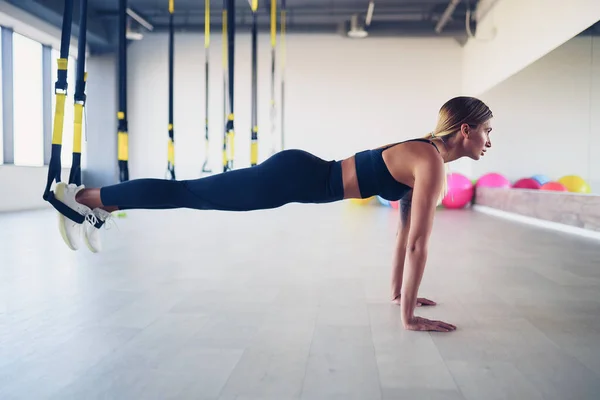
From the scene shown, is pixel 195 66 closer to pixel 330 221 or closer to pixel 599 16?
pixel 330 221

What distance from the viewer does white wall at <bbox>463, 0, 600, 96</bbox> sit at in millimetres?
4746

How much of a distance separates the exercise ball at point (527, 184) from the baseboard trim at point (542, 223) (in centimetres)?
87

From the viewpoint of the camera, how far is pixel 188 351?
1481 mm

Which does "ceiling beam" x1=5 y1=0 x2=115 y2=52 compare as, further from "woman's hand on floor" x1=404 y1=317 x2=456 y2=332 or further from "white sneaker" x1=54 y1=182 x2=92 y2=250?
"woman's hand on floor" x1=404 y1=317 x2=456 y2=332

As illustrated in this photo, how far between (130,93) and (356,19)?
4755mm

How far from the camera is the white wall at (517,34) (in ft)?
15.6

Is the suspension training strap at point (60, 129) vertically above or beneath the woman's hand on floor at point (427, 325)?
above

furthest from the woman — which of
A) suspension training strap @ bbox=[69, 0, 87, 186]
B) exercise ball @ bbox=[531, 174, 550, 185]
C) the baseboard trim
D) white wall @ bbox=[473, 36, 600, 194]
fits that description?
exercise ball @ bbox=[531, 174, 550, 185]

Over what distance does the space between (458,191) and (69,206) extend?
22.5 feet

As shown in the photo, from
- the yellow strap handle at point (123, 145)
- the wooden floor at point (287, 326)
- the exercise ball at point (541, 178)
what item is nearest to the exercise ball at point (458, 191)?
the exercise ball at point (541, 178)

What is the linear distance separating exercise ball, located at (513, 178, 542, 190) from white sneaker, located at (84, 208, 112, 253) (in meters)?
7.38

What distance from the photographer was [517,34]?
6.26m

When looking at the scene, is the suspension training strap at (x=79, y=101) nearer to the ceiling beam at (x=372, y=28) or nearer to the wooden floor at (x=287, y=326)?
the wooden floor at (x=287, y=326)

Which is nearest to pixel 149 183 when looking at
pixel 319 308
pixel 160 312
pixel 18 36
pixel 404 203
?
pixel 160 312
